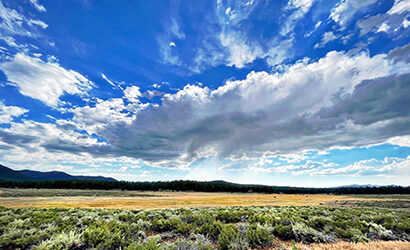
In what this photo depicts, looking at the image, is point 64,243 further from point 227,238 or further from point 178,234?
point 227,238

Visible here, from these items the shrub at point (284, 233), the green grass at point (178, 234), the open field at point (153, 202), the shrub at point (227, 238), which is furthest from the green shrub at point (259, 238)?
the open field at point (153, 202)

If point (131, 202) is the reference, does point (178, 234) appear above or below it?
above

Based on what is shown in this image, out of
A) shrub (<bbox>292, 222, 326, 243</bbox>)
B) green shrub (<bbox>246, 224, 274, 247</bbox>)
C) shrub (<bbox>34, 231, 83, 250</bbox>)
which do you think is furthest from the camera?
shrub (<bbox>292, 222, 326, 243</bbox>)

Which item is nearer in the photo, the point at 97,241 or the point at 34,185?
the point at 97,241

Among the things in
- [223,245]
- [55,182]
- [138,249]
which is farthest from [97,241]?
[55,182]

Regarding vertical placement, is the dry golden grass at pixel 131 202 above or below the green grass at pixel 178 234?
below

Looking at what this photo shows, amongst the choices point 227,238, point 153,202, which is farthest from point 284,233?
point 153,202

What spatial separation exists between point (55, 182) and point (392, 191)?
210 metres

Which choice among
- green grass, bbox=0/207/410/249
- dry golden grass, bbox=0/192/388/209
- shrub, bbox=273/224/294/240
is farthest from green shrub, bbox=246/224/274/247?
dry golden grass, bbox=0/192/388/209

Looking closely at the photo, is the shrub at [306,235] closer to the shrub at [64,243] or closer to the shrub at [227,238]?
the shrub at [227,238]

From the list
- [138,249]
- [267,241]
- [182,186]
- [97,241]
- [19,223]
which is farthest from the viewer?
[182,186]

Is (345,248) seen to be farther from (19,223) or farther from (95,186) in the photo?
(95,186)

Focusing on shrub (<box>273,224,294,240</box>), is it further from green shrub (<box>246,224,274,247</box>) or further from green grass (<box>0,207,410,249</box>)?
green shrub (<box>246,224,274,247</box>)

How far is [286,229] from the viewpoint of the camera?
30.2 ft
